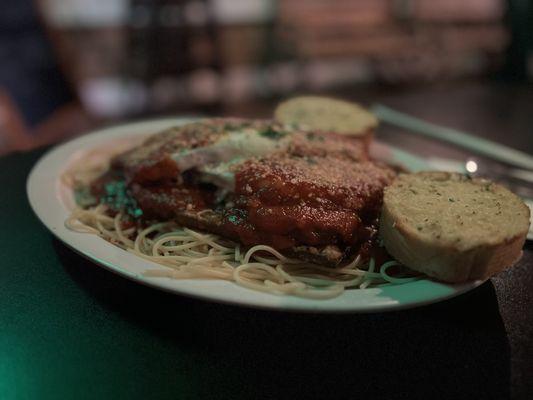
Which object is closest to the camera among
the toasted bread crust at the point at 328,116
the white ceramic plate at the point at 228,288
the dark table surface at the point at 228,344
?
the dark table surface at the point at 228,344

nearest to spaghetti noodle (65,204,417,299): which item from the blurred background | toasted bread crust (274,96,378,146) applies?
toasted bread crust (274,96,378,146)

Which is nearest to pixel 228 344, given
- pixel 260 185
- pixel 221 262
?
pixel 221 262

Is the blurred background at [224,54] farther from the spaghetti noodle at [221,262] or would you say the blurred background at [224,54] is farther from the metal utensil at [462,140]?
the spaghetti noodle at [221,262]

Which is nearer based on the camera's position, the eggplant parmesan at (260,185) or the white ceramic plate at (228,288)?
the white ceramic plate at (228,288)

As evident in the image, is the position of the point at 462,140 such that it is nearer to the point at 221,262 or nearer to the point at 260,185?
the point at 260,185

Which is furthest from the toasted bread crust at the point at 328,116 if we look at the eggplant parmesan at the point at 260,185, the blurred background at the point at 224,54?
the blurred background at the point at 224,54
